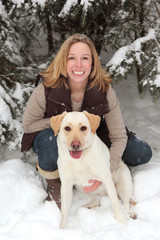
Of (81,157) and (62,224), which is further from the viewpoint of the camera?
(62,224)

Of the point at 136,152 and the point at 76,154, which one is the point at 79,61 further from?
the point at 136,152

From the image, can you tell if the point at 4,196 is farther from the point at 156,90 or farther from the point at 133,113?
the point at 133,113

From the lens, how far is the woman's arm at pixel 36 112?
2.33 meters

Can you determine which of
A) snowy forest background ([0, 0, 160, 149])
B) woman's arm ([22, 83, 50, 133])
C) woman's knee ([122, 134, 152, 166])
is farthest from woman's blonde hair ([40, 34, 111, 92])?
woman's knee ([122, 134, 152, 166])

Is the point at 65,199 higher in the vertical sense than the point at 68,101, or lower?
lower

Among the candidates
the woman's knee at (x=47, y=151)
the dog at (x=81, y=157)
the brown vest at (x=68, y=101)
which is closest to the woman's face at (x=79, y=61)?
the brown vest at (x=68, y=101)

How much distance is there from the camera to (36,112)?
238 cm

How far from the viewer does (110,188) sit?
2080 mm

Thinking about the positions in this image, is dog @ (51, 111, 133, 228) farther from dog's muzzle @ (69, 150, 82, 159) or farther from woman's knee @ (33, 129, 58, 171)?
woman's knee @ (33, 129, 58, 171)

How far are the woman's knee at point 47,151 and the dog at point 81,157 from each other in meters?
0.23

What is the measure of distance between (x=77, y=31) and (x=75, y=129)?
79.7 inches

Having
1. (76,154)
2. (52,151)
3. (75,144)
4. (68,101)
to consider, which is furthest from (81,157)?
(68,101)

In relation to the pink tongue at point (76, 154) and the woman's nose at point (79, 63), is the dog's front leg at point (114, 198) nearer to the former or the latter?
the pink tongue at point (76, 154)

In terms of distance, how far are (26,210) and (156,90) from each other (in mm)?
1781
